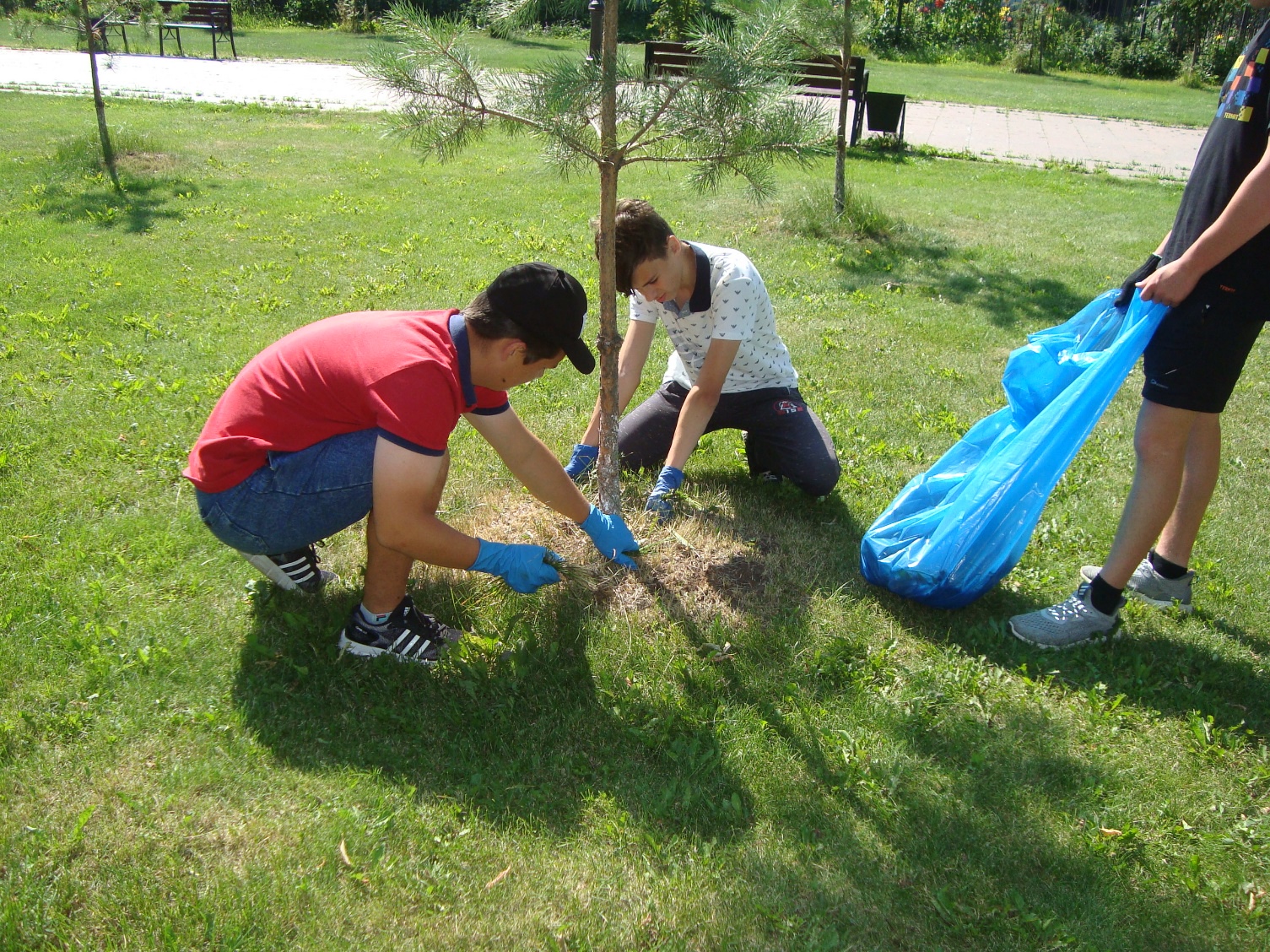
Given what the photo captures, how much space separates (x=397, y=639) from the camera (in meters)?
2.58

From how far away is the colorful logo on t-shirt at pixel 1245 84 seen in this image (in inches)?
91.7

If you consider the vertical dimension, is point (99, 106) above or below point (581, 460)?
above

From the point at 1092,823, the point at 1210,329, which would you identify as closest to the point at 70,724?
the point at 1092,823

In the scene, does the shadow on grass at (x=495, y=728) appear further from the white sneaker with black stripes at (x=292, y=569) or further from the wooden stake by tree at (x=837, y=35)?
the wooden stake by tree at (x=837, y=35)

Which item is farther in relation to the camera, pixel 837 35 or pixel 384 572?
pixel 837 35

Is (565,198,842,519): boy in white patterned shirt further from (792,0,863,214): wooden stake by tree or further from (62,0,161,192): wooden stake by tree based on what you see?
(62,0,161,192): wooden stake by tree

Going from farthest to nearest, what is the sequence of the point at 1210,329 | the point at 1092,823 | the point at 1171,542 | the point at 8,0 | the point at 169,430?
the point at 8,0, the point at 169,430, the point at 1171,542, the point at 1210,329, the point at 1092,823

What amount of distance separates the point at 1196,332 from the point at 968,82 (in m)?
19.3

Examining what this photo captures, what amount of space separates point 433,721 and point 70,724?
2.92 feet

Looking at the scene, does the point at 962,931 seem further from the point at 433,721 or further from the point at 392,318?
the point at 392,318

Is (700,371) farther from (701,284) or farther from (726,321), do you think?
(701,284)

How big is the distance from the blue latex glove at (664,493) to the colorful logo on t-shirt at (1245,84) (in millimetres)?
1890

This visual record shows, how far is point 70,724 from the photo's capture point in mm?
2281

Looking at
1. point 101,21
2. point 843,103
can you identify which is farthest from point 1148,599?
point 101,21
